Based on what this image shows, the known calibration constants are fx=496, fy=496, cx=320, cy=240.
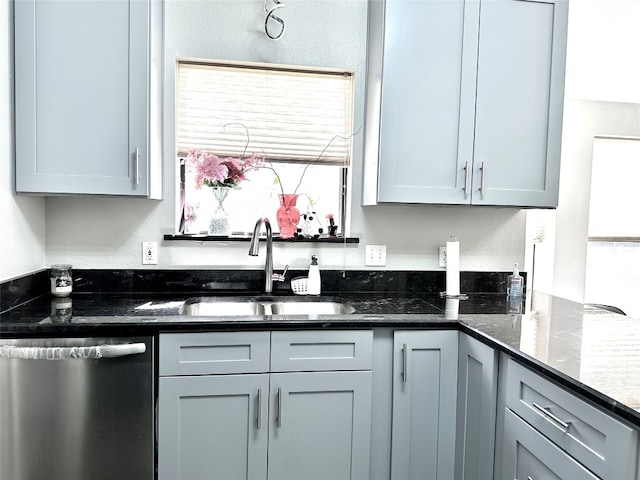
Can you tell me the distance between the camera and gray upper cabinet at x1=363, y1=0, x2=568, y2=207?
2.22 metres

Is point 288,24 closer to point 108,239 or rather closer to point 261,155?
point 261,155

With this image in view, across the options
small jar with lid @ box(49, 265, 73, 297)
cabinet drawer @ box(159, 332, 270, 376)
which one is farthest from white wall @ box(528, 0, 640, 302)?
small jar with lid @ box(49, 265, 73, 297)

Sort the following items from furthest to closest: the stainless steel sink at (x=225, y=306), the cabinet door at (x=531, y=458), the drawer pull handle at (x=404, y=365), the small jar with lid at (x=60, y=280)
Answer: the stainless steel sink at (x=225, y=306)
the small jar with lid at (x=60, y=280)
the drawer pull handle at (x=404, y=365)
the cabinet door at (x=531, y=458)

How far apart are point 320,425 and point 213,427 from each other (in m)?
0.41

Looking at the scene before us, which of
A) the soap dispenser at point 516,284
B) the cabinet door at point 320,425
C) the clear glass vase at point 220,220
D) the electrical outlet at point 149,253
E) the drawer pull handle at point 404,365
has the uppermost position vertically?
the clear glass vase at point 220,220

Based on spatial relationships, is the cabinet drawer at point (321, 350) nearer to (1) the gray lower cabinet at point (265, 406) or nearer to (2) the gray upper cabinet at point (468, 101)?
(1) the gray lower cabinet at point (265, 406)

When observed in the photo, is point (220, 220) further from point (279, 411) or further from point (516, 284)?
point (516, 284)

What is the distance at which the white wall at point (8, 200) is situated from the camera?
1.92 metres

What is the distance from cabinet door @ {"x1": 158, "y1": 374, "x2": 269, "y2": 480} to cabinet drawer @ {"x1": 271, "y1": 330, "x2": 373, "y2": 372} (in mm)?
108

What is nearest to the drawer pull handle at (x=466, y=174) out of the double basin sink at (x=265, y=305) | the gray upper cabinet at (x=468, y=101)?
the gray upper cabinet at (x=468, y=101)

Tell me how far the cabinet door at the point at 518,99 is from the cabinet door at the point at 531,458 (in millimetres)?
1076

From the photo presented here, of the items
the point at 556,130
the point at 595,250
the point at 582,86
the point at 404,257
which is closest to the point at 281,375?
the point at 404,257

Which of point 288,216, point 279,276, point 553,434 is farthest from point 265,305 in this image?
point 553,434

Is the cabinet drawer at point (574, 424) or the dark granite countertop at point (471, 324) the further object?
the dark granite countertop at point (471, 324)
